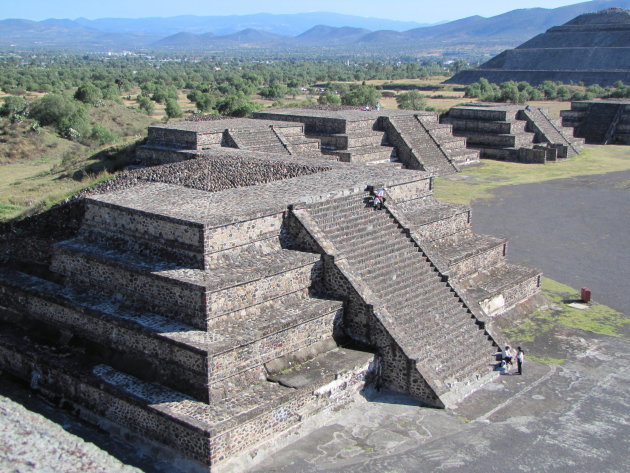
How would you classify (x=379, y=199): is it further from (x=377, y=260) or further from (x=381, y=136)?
(x=381, y=136)

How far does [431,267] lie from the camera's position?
1301 centimetres

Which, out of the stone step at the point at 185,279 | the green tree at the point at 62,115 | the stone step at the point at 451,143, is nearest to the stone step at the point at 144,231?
the stone step at the point at 185,279

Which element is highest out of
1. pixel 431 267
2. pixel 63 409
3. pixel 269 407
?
pixel 431 267

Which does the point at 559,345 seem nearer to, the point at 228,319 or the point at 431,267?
the point at 431,267

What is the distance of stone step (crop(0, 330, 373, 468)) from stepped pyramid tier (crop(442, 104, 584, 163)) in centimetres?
2563

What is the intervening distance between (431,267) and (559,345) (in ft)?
9.06

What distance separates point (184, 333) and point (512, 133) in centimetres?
2849

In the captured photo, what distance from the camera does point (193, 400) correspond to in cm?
960

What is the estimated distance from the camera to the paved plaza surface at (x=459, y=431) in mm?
8984

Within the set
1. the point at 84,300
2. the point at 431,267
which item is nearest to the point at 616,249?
the point at 431,267

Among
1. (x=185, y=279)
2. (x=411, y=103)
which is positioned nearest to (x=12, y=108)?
(x=411, y=103)

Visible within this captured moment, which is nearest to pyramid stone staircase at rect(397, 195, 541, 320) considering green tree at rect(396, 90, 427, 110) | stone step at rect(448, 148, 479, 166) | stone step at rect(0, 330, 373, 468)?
stone step at rect(0, 330, 373, 468)

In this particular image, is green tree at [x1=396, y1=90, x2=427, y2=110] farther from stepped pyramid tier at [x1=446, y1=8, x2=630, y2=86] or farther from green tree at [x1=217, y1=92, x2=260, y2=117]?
stepped pyramid tier at [x1=446, y1=8, x2=630, y2=86]

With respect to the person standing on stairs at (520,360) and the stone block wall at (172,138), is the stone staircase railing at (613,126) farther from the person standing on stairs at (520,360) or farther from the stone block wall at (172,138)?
the person standing on stairs at (520,360)
